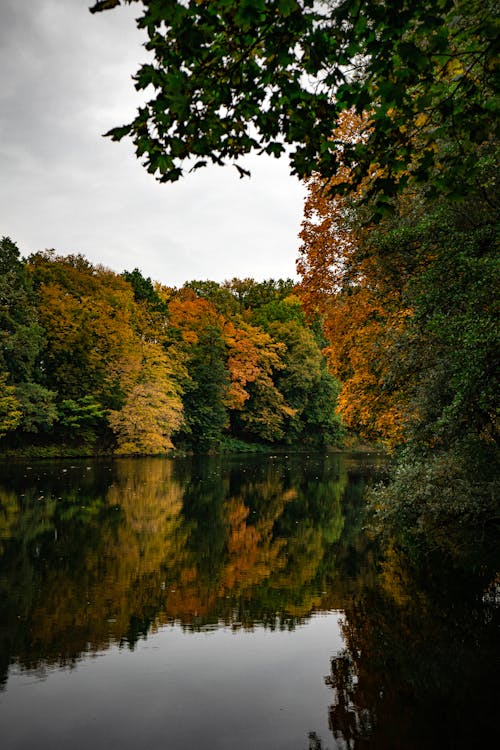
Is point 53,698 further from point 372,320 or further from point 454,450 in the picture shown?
point 372,320

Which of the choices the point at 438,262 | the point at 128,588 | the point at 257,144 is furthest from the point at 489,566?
the point at 257,144

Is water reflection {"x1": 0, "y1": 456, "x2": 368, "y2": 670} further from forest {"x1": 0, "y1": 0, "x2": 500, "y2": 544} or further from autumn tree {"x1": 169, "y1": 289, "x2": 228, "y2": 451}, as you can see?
autumn tree {"x1": 169, "y1": 289, "x2": 228, "y2": 451}

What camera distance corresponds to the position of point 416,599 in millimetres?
9523

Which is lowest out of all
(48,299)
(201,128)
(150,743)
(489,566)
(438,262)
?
(150,743)

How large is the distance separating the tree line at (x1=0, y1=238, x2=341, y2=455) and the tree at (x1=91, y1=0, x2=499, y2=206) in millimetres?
30577

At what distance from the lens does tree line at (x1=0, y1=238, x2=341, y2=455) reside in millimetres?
36531

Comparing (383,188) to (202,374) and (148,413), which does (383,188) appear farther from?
(202,374)

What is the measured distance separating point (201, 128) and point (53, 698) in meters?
5.61

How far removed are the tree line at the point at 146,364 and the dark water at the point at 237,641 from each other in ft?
76.4

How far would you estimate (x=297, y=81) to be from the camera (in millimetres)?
4605

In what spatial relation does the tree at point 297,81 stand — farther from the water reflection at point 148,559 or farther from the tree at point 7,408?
the tree at point 7,408

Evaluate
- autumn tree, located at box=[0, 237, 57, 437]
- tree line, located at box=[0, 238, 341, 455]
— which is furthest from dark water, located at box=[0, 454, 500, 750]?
tree line, located at box=[0, 238, 341, 455]

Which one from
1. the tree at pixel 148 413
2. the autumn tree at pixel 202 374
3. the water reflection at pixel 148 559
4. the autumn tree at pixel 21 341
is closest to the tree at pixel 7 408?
the autumn tree at pixel 21 341

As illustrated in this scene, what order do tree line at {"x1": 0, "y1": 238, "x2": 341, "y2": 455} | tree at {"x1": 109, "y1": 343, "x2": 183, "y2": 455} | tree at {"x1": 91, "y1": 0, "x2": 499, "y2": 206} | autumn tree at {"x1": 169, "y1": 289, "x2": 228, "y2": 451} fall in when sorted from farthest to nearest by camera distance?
autumn tree at {"x1": 169, "y1": 289, "x2": 228, "y2": 451}
tree at {"x1": 109, "y1": 343, "x2": 183, "y2": 455}
tree line at {"x1": 0, "y1": 238, "x2": 341, "y2": 455}
tree at {"x1": 91, "y1": 0, "x2": 499, "y2": 206}
